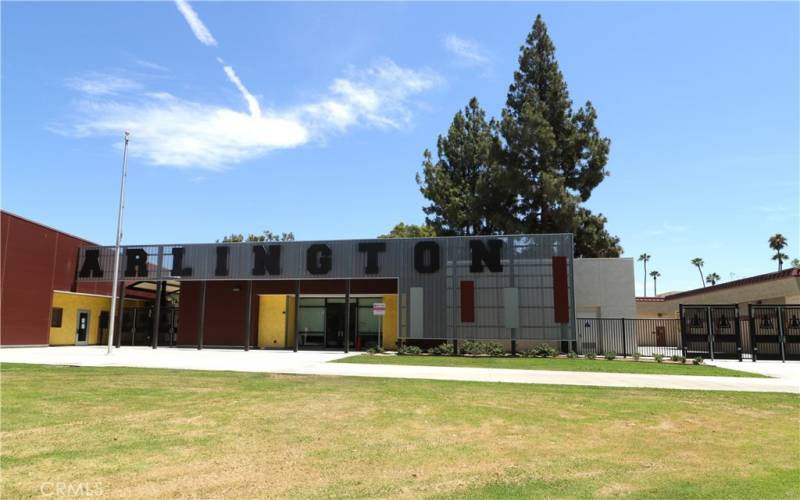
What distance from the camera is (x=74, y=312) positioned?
106ft

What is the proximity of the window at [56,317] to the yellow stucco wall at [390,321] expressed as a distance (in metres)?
19.3

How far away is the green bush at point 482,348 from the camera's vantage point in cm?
2620

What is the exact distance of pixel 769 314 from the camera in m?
26.8

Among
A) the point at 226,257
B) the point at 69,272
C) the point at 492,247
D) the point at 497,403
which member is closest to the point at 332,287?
the point at 226,257

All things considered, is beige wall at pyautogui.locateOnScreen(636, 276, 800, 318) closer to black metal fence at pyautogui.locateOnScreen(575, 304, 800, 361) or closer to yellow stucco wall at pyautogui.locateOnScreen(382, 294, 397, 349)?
black metal fence at pyautogui.locateOnScreen(575, 304, 800, 361)

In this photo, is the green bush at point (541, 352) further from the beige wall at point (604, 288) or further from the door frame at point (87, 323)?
the door frame at point (87, 323)

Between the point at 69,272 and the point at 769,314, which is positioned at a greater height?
the point at 69,272

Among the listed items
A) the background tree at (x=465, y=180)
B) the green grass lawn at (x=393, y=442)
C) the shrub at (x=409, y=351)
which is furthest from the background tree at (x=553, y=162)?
the green grass lawn at (x=393, y=442)

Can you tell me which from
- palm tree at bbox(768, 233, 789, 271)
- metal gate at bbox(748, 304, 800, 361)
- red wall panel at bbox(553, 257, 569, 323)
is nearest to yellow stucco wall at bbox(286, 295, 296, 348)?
red wall panel at bbox(553, 257, 569, 323)

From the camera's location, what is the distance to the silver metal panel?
2686 cm

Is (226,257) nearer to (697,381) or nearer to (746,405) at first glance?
(697,381)

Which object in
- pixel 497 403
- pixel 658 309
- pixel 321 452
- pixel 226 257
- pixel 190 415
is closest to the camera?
pixel 321 452

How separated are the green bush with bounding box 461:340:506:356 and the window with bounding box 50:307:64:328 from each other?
938 inches

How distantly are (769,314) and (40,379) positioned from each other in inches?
1228
